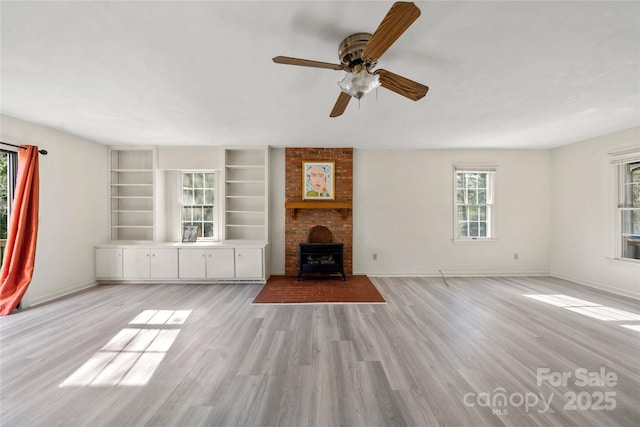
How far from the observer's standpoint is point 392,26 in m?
1.34

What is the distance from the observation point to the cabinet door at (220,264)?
4.50 metres

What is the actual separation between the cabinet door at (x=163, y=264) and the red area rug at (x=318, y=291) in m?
1.75

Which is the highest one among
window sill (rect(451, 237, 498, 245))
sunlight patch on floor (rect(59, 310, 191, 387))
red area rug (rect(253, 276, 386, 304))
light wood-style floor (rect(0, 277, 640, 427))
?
window sill (rect(451, 237, 498, 245))

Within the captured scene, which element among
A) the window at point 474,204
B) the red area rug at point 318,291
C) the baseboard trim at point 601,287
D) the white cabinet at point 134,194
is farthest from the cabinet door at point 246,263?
the baseboard trim at point 601,287

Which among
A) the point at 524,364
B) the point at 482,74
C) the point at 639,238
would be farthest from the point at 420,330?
the point at 639,238

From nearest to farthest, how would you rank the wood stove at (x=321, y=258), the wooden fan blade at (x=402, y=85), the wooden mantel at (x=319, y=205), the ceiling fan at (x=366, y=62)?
the ceiling fan at (x=366, y=62) < the wooden fan blade at (x=402, y=85) < the wood stove at (x=321, y=258) < the wooden mantel at (x=319, y=205)

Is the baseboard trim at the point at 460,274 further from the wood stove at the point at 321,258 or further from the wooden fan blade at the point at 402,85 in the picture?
the wooden fan blade at the point at 402,85

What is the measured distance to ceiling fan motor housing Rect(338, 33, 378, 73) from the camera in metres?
1.71

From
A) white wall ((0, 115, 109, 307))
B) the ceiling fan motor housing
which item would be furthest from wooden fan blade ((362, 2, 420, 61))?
white wall ((0, 115, 109, 307))

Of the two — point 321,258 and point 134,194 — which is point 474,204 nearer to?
point 321,258

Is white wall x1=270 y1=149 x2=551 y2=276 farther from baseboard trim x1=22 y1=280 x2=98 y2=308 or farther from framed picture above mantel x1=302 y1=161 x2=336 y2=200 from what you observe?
baseboard trim x1=22 y1=280 x2=98 y2=308

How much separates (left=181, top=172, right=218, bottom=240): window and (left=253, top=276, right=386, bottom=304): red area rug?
172 cm

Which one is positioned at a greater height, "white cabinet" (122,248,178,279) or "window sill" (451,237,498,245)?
"window sill" (451,237,498,245)

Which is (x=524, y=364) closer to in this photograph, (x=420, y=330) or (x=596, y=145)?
(x=420, y=330)
